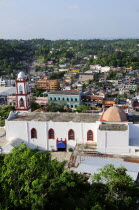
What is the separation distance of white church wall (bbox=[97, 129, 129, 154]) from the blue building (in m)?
26.0

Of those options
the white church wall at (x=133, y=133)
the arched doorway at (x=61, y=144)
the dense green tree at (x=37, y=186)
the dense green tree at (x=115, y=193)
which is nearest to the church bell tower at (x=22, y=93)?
the arched doorway at (x=61, y=144)

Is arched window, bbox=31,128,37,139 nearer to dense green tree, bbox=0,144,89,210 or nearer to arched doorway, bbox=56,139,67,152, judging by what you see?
arched doorway, bbox=56,139,67,152

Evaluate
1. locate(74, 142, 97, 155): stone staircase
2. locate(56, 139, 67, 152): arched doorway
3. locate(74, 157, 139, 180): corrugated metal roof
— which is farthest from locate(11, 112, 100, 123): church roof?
locate(74, 157, 139, 180): corrugated metal roof

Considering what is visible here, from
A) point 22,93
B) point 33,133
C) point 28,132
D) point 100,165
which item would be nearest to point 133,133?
point 100,165

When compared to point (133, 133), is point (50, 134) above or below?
below

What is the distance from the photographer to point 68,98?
155 feet

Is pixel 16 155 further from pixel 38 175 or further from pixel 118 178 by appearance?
pixel 118 178

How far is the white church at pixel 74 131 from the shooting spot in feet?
67.9

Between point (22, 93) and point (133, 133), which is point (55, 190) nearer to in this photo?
point (133, 133)

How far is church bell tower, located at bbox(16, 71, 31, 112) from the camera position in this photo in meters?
25.7

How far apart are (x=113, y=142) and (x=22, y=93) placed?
10.2 meters

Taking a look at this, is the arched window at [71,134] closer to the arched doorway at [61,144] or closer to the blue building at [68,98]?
Result: the arched doorway at [61,144]

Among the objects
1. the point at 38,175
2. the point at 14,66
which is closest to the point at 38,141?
the point at 38,175

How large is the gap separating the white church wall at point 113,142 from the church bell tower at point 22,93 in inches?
342
